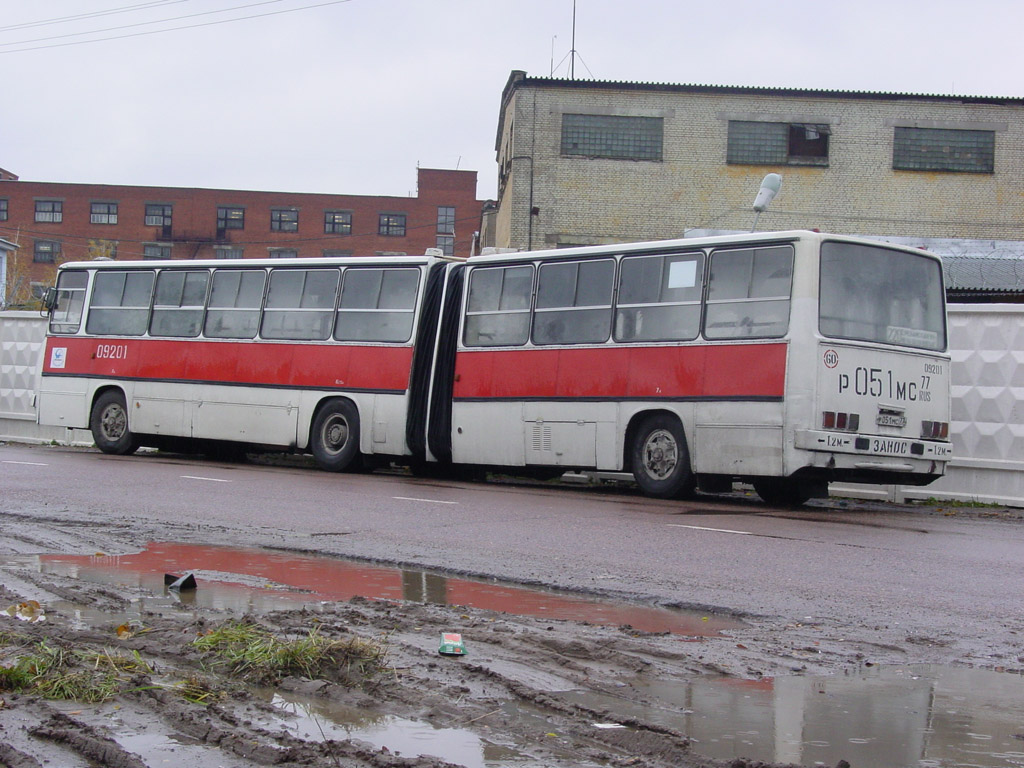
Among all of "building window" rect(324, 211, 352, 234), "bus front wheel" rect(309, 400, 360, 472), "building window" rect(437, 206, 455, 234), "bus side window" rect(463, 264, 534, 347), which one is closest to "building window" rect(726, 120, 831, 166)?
"bus side window" rect(463, 264, 534, 347)

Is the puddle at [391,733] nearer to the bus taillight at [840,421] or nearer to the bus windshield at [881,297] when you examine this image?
the bus taillight at [840,421]

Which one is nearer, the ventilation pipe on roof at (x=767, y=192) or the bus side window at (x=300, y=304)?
the ventilation pipe on roof at (x=767, y=192)

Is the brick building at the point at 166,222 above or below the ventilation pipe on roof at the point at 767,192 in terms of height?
above

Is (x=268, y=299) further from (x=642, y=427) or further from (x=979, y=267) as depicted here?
(x=979, y=267)

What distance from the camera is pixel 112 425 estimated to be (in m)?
21.7

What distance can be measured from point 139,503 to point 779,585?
6898 millimetres

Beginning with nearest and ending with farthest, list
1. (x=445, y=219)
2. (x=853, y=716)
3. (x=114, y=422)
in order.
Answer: (x=853, y=716), (x=114, y=422), (x=445, y=219)

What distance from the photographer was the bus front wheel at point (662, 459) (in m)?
14.9

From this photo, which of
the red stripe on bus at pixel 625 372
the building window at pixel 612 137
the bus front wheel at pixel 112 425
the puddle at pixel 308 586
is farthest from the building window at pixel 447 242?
the puddle at pixel 308 586

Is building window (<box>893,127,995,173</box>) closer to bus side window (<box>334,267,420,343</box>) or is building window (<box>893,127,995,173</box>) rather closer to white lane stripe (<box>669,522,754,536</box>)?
bus side window (<box>334,267,420,343</box>)

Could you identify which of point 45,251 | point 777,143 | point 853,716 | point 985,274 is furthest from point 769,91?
point 45,251

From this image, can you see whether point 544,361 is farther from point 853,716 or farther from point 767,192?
point 853,716

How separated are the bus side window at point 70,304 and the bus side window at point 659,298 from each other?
11309mm

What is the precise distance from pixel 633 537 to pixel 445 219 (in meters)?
78.7
